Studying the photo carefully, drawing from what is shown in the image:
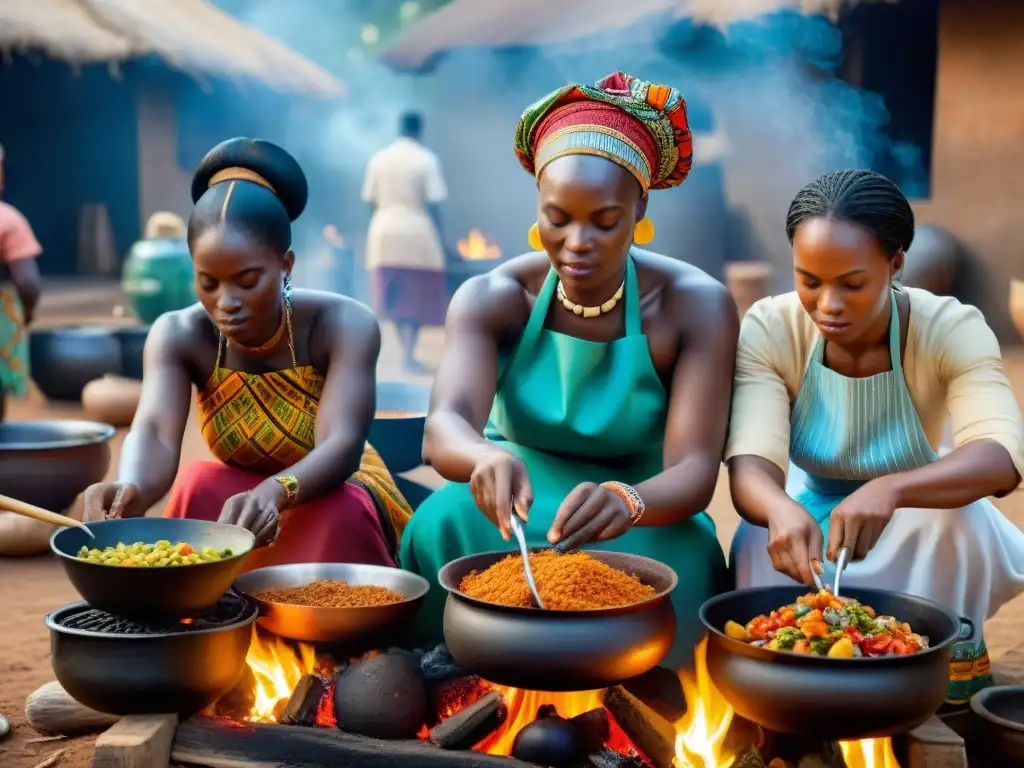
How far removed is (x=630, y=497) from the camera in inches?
109

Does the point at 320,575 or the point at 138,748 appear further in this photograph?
the point at 320,575

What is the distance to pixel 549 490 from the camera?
3291mm

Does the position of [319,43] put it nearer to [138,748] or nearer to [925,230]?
[925,230]

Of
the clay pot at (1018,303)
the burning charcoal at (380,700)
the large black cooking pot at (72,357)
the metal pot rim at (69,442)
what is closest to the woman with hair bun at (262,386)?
the burning charcoal at (380,700)

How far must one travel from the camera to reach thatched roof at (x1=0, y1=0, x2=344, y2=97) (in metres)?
13.2

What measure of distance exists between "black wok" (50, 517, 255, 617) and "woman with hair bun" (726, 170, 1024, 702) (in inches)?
47.6

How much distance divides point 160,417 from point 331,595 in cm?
82

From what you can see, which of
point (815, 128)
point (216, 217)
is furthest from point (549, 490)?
point (815, 128)

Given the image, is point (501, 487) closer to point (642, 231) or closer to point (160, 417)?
point (642, 231)

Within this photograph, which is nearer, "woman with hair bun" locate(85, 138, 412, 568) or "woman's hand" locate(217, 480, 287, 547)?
"woman's hand" locate(217, 480, 287, 547)

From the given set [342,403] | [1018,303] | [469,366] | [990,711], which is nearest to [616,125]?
Answer: [469,366]

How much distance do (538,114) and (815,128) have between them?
8988 mm

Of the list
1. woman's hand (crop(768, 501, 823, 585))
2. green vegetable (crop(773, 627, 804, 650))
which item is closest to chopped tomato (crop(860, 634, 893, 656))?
green vegetable (crop(773, 627, 804, 650))

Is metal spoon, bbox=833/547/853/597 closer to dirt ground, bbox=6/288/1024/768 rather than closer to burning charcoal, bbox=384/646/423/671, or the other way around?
burning charcoal, bbox=384/646/423/671
